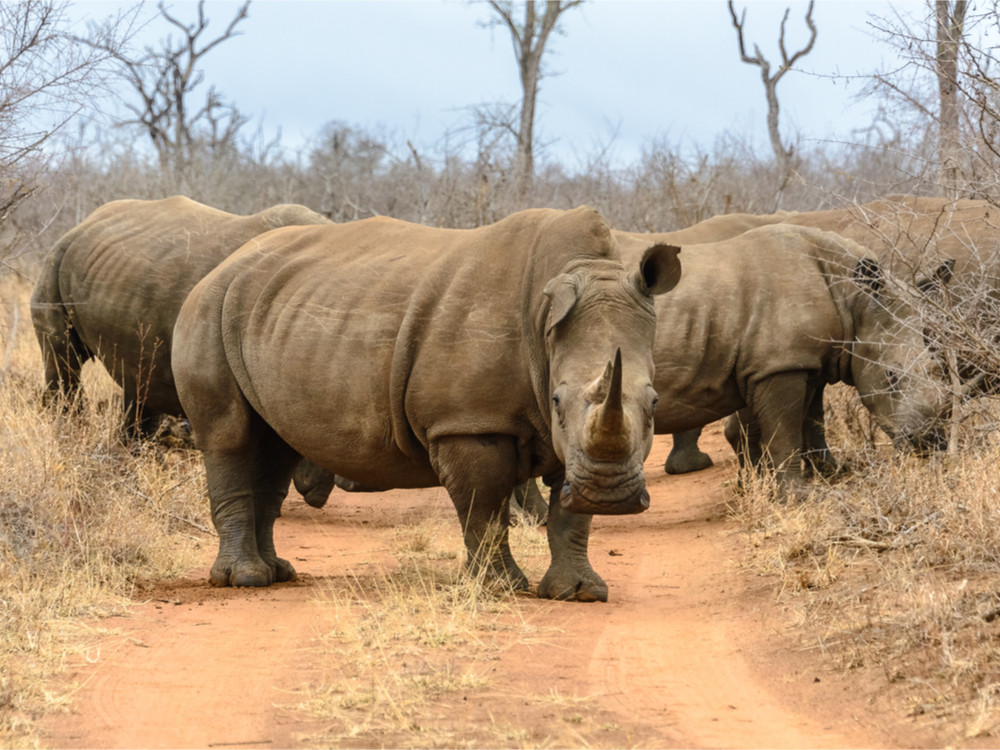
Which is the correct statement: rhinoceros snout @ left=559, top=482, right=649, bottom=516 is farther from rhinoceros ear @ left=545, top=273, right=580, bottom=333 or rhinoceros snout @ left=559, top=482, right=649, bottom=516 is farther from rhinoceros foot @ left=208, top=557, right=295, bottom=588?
rhinoceros foot @ left=208, top=557, right=295, bottom=588

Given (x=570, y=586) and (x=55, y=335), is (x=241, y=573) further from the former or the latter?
(x=55, y=335)

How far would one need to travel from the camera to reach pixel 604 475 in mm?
5582

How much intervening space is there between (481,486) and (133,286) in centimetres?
432

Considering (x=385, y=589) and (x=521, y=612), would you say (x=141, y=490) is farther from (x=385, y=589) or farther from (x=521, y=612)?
(x=521, y=612)

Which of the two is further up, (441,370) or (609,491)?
(441,370)

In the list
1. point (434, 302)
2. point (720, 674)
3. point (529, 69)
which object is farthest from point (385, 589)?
point (529, 69)

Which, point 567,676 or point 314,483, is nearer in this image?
point 567,676

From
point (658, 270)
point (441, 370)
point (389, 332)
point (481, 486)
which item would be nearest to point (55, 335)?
point (389, 332)

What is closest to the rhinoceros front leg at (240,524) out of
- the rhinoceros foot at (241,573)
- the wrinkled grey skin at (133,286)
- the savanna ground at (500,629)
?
the rhinoceros foot at (241,573)

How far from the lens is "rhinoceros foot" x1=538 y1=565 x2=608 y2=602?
6531 millimetres

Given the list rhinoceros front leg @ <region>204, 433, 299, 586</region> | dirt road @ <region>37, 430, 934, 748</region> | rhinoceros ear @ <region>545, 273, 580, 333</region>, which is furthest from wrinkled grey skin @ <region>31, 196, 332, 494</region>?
rhinoceros ear @ <region>545, 273, 580, 333</region>

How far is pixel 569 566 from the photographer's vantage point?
6562mm

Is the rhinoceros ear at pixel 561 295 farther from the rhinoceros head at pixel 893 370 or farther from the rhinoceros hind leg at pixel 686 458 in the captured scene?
the rhinoceros hind leg at pixel 686 458

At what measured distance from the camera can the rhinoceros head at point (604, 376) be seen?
18.1 ft
